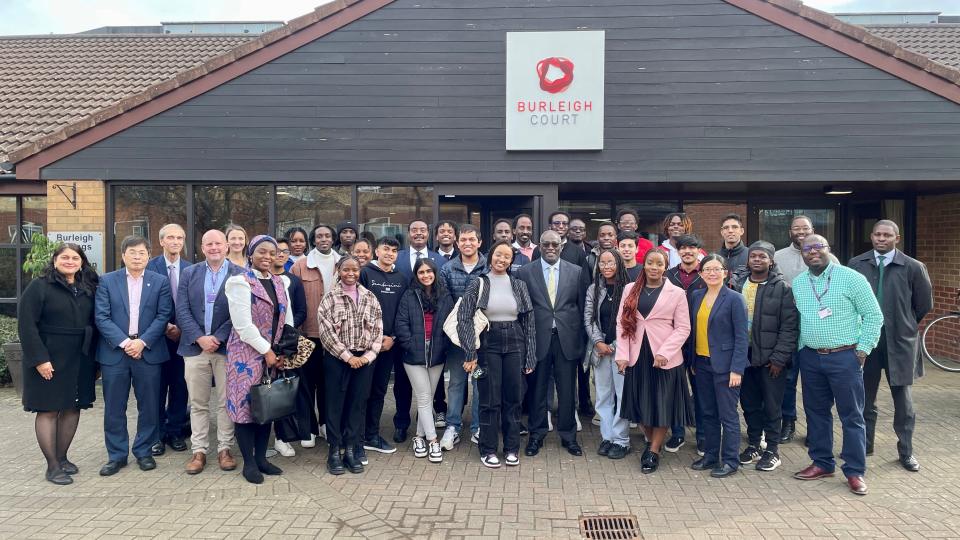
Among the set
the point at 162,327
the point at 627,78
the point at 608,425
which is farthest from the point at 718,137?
the point at 162,327

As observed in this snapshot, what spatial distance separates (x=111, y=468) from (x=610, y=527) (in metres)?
3.86

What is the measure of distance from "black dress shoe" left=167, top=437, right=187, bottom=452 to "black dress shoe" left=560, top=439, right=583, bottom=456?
3332 millimetres

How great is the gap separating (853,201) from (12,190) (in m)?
12.2

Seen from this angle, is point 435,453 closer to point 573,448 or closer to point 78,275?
point 573,448

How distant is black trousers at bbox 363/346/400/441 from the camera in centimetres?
552

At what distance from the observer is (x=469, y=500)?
15.0ft

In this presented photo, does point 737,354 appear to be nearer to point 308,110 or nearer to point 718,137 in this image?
point 718,137

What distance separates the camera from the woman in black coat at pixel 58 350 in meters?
4.86

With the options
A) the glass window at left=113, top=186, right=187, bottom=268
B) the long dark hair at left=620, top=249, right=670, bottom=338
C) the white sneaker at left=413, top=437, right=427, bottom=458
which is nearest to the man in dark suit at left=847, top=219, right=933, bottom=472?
the long dark hair at left=620, top=249, right=670, bottom=338

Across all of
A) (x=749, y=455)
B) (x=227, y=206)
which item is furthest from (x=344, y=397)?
(x=227, y=206)

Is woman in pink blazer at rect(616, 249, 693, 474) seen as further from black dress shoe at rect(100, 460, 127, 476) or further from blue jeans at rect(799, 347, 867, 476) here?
black dress shoe at rect(100, 460, 127, 476)

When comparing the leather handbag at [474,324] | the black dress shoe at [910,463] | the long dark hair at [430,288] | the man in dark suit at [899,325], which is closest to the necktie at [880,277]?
the man in dark suit at [899,325]

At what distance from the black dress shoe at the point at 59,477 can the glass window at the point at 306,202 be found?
400 centimetres

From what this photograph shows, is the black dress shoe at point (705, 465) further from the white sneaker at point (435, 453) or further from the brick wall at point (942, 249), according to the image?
the brick wall at point (942, 249)
